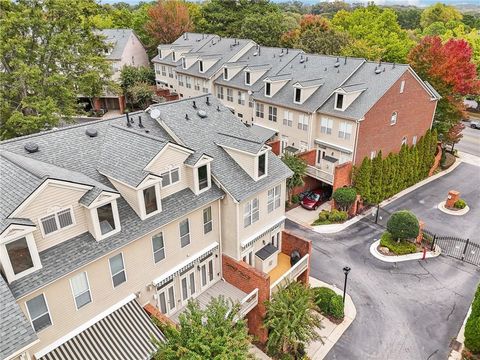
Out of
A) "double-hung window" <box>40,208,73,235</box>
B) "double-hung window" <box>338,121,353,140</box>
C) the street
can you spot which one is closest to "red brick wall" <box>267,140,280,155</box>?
"double-hung window" <box>338,121,353,140</box>

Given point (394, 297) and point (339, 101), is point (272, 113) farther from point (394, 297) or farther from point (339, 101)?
point (394, 297)

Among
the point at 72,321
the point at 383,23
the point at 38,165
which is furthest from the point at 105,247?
the point at 383,23

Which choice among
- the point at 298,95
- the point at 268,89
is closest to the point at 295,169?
the point at 298,95

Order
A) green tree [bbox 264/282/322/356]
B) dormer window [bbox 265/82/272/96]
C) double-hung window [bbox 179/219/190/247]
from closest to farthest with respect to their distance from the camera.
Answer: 1. green tree [bbox 264/282/322/356]
2. double-hung window [bbox 179/219/190/247]
3. dormer window [bbox 265/82/272/96]

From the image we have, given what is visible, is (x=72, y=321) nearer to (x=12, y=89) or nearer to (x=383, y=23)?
(x=12, y=89)

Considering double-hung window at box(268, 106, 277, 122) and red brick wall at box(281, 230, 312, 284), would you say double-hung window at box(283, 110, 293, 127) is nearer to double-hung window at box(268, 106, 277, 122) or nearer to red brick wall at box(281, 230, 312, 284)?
double-hung window at box(268, 106, 277, 122)

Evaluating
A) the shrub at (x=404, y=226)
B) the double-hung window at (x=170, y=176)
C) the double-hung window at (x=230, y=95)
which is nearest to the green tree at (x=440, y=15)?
the double-hung window at (x=230, y=95)

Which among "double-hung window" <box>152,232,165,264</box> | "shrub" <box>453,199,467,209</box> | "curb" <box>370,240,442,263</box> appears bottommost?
"curb" <box>370,240,442,263</box>
